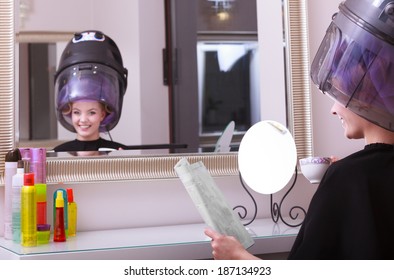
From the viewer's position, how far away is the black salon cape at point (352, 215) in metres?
1.16

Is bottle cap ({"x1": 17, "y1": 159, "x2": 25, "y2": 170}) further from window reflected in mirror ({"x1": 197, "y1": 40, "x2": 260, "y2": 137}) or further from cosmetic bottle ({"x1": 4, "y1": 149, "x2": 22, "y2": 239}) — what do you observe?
window reflected in mirror ({"x1": 197, "y1": 40, "x2": 260, "y2": 137})

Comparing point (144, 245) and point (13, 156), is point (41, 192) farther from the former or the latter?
point (144, 245)

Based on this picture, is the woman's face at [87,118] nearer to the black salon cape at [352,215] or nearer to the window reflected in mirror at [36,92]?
the window reflected in mirror at [36,92]

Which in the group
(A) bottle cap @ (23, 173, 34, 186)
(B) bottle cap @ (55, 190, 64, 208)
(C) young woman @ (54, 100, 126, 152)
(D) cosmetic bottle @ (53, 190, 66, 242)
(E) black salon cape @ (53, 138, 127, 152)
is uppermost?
(C) young woman @ (54, 100, 126, 152)

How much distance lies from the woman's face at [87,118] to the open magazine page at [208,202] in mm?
394

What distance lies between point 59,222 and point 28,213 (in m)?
0.11

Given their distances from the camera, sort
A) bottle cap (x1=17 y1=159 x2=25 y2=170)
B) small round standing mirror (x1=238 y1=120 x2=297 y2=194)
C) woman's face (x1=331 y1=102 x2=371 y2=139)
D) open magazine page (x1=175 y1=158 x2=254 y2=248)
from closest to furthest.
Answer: woman's face (x1=331 y1=102 x2=371 y2=139)
open magazine page (x1=175 y1=158 x2=254 y2=248)
bottle cap (x1=17 y1=159 x2=25 y2=170)
small round standing mirror (x1=238 y1=120 x2=297 y2=194)

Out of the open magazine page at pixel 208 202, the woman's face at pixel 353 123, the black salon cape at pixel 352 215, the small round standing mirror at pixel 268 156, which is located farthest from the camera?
the small round standing mirror at pixel 268 156

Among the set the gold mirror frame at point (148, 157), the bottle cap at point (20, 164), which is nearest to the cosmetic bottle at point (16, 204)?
the bottle cap at point (20, 164)

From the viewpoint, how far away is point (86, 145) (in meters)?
1.75

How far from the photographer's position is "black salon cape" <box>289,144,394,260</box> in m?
1.16

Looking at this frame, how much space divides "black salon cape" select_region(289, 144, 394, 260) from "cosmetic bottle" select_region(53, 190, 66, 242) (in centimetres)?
68

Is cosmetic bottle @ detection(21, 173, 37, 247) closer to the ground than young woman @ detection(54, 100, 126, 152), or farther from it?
closer to the ground

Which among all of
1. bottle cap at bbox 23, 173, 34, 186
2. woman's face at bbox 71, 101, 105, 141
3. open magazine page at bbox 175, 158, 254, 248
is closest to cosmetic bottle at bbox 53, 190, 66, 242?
bottle cap at bbox 23, 173, 34, 186
